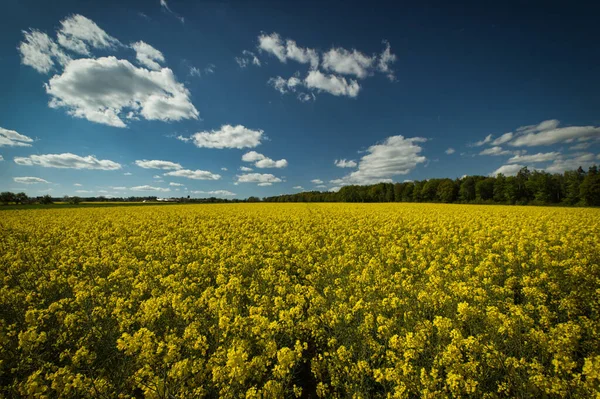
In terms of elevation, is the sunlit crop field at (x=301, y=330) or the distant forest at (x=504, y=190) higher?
the distant forest at (x=504, y=190)

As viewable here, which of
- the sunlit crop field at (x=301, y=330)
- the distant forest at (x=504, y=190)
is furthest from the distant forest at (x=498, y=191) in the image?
the sunlit crop field at (x=301, y=330)

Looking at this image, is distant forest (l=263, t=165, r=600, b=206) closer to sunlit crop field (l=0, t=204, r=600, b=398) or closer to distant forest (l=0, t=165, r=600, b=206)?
distant forest (l=0, t=165, r=600, b=206)

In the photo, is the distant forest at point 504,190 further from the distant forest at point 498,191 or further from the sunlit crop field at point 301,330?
the sunlit crop field at point 301,330

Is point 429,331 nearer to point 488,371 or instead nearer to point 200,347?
point 488,371

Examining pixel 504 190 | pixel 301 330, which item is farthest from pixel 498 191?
pixel 301 330

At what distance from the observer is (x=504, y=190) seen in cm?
5897

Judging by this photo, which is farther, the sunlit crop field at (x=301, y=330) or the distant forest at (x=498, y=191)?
the distant forest at (x=498, y=191)

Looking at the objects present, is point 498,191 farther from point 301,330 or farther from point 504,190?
point 301,330

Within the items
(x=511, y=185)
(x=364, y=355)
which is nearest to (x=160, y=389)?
(x=364, y=355)

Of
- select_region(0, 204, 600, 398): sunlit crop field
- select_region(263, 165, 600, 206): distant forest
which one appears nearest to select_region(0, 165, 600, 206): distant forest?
select_region(263, 165, 600, 206): distant forest

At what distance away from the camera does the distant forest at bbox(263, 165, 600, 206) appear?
5031 cm

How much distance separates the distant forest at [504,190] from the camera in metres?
50.3

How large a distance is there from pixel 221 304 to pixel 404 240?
391 inches

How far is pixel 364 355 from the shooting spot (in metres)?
4.07
